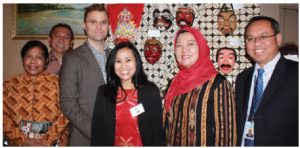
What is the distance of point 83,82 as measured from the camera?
8.02ft

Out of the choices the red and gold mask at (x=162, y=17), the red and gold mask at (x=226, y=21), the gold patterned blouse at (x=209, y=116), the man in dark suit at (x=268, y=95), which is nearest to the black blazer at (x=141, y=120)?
the gold patterned blouse at (x=209, y=116)

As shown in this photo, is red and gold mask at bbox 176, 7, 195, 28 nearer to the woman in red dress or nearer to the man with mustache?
the man with mustache

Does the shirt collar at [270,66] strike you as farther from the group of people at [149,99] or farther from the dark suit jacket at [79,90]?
the dark suit jacket at [79,90]

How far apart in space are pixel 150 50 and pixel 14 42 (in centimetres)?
206

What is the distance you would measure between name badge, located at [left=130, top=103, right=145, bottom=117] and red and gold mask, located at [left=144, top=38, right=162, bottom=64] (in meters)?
1.34

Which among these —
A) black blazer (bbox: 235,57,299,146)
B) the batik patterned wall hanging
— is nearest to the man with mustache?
the batik patterned wall hanging

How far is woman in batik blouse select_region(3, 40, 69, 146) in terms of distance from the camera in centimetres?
248

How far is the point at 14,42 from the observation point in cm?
423

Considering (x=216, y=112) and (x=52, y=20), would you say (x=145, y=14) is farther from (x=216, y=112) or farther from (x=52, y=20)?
(x=216, y=112)

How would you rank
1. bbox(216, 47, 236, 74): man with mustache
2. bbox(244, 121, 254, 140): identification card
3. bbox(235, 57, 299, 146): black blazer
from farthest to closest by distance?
bbox(216, 47, 236, 74): man with mustache → bbox(244, 121, 254, 140): identification card → bbox(235, 57, 299, 146): black blazer

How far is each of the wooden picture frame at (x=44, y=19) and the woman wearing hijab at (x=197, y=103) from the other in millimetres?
2240

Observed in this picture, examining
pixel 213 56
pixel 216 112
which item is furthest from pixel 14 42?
pixel 216 112

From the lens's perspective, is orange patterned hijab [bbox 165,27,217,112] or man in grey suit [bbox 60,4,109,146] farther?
man in grey suit [bbox 60,4,109,146]

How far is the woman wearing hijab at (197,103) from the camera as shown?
79.7 inches
